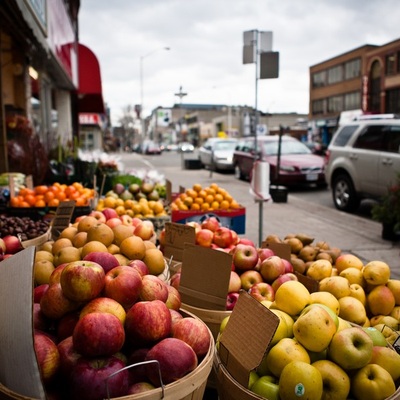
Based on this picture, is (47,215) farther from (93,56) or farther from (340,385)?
(93,56)

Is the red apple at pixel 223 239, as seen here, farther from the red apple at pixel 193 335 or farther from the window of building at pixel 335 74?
the window of building at pixel 335 74

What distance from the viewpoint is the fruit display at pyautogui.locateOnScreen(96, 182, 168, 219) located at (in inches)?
250

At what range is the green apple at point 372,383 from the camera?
2.07 meters

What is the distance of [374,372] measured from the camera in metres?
2.14

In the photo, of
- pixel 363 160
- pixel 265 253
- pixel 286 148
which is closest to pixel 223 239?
pixel 265 253

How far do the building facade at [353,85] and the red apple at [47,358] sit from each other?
125 ft

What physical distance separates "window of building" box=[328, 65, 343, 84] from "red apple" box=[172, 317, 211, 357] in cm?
6206

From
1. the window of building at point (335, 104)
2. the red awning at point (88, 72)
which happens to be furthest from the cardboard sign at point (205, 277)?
the window of building at point (335, 104)

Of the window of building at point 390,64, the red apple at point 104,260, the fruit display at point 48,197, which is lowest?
the fruit display at point 48,197

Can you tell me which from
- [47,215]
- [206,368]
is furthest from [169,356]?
[47,215]

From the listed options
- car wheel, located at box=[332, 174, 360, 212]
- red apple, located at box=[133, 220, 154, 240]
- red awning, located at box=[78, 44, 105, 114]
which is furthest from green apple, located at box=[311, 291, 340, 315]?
red awning, located at box=[78, 44, 105, 114]

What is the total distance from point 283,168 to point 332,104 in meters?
50.4

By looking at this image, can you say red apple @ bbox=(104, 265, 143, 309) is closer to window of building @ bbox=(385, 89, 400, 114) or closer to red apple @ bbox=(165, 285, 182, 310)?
red apple @ bbox=(165, 285, 182, 310)

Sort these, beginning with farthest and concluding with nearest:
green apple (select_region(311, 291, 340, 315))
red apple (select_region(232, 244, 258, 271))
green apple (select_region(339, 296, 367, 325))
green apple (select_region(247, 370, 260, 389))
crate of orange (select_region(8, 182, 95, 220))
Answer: crate of orange (select_region(8, 182, 95, 220)) → red apple (select_region(232, 244, 258, 271)) → green apple (select_region(339, 296, 367, 325)) → green apple (select_region(311, 291, 340, 315)) → green apple (select_region(247, 370, 260, 389))
